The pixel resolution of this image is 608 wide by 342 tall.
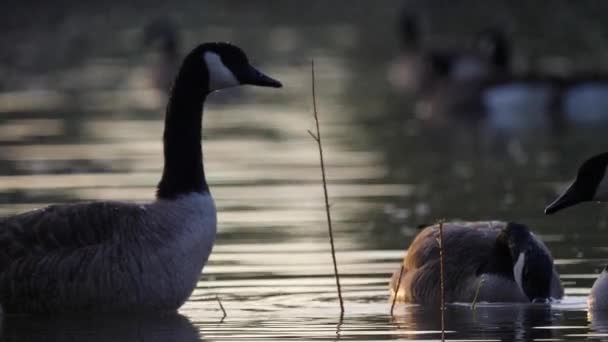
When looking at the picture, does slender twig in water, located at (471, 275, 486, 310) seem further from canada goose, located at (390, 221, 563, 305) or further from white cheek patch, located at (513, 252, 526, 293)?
white cheek patch, located at (513, 252, 526, 293)

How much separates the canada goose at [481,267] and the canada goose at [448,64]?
22624 mm

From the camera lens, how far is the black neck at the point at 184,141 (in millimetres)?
12602

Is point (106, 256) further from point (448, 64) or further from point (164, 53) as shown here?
point (164, 53)

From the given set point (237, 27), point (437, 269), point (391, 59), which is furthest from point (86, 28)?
point (437, 269)

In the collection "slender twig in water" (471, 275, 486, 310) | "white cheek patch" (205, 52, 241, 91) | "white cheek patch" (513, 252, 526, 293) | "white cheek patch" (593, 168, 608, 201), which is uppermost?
"white cheek patch" (205, 52, 241, 91)

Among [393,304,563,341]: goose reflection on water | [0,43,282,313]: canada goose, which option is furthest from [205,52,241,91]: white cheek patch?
[393,304,563,341]: goose reflection on water

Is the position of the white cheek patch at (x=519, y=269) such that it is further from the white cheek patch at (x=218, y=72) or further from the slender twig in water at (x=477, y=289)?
the white cheek patch at (x=218, y=72)

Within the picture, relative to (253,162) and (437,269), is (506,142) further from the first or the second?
(437,269)

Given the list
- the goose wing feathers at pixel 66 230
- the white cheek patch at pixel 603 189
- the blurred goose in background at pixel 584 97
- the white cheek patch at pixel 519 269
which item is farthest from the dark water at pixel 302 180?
the blurred goose in background at pixel 584 97

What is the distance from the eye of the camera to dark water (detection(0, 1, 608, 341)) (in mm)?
12055

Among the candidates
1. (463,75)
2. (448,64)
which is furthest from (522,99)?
(448,64)

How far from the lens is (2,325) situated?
40.0 feet

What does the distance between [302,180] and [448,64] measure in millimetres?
22999

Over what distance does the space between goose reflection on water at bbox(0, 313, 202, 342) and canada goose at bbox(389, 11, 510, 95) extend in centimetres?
2440
